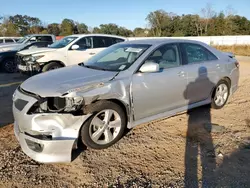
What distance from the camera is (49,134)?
2.91 meters

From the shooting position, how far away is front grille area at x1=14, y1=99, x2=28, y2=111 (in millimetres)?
3050

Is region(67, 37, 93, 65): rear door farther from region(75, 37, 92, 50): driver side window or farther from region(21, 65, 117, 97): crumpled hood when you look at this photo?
region(21, 65, 117, 97): crumpled hood

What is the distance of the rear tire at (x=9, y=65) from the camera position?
10.6m

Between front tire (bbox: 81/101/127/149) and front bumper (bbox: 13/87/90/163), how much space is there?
20cm

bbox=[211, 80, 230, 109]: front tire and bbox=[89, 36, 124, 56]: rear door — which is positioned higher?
bbox=[89, 36, 124, 56]: rear door

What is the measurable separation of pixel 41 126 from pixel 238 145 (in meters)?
2.82

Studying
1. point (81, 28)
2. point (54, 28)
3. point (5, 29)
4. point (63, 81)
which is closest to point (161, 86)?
point (63, 81)

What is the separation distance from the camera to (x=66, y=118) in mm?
2934

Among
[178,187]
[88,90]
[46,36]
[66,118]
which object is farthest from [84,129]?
[46,36]

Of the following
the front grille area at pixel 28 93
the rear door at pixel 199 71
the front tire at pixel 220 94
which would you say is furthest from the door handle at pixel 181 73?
the front grille area at pixel 28 93

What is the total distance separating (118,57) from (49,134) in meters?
1.95

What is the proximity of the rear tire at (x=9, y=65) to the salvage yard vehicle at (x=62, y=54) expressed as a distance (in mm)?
2191

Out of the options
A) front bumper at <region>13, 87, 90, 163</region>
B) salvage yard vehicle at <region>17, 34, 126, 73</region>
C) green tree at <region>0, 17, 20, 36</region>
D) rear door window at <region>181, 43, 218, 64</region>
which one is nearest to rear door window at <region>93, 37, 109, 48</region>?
salvage yard vehicle at <region>17, 34, 126, 73</region>

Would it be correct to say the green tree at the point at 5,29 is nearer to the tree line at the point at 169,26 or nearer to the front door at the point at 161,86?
the tree line at the point at 169,26
